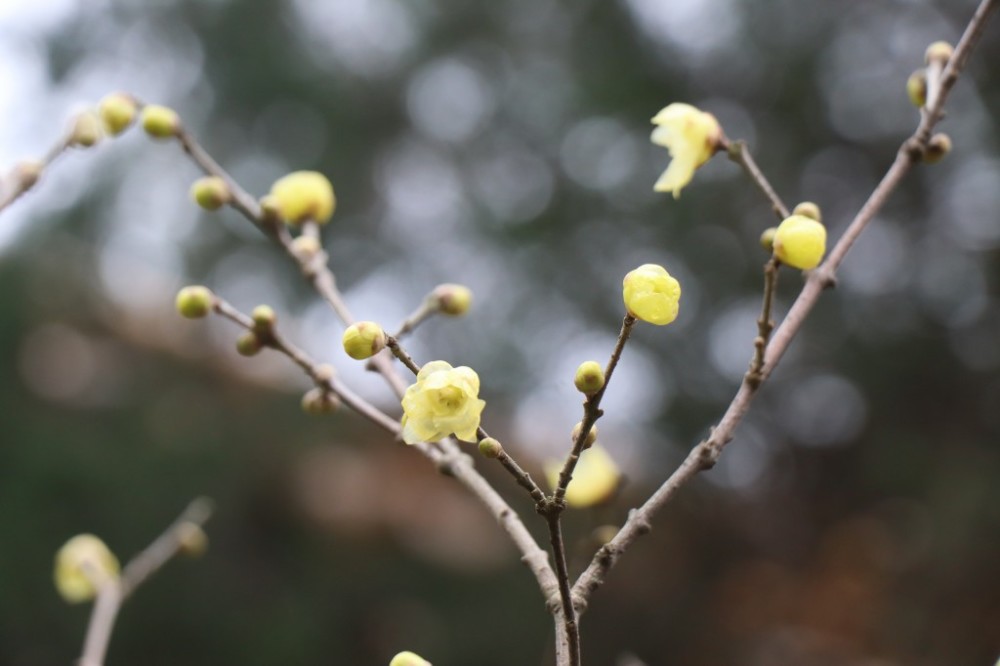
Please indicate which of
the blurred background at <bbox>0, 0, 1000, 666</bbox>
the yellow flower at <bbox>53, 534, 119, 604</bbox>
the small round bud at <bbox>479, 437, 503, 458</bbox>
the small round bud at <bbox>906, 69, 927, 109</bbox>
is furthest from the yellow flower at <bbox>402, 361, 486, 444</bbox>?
the blurred background at <bbox>0, 0, 1000, 666</bbox>

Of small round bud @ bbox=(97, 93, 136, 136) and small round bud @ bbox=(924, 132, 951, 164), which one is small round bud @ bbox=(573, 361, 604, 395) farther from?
small round bud @ bbox=(97, 93, 136, 136)

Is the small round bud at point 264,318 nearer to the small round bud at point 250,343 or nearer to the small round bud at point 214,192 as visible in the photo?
the small round bud at point 250,343

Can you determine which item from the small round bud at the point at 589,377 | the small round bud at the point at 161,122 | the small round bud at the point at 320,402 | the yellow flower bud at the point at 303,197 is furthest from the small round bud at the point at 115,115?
the small round bud at the point at 589,377

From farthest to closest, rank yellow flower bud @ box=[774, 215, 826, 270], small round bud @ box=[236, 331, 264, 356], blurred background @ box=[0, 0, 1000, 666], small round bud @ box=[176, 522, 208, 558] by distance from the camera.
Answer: blurred background @ box=[0, 0, 1000, 666] → small round bud @ box=[176, 522, 208, 558] → small round bud @ box=[236, 331, 264, 356] → yellow flower bud @ box=[774, 215, 826, 270]

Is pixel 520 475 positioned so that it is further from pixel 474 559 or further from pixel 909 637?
pixel 909 637

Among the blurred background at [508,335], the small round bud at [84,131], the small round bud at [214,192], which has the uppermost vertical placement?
the blurred background at [508,335]

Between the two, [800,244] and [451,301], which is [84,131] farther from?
[800,244]

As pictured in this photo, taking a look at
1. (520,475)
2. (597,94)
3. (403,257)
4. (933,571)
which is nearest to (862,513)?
(933,571)
